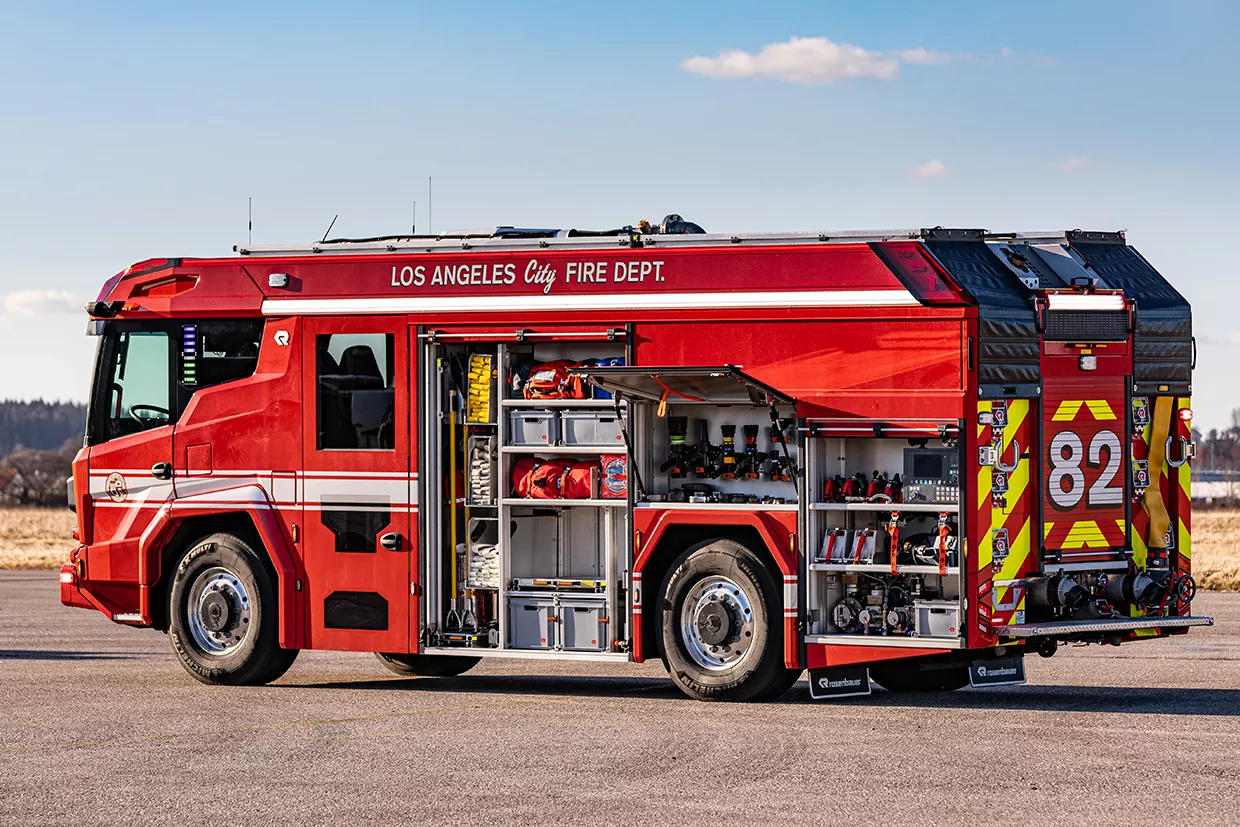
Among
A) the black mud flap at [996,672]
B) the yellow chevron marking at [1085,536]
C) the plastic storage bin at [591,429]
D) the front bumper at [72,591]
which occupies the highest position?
the plastic storage bin at [591,429]

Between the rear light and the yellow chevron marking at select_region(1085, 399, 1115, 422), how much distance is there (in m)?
1.37

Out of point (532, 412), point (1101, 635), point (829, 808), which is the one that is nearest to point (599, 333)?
point (532, 412)

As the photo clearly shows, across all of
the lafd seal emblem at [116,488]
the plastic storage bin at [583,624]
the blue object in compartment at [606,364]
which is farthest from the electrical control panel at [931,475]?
the lafd seal emblem at [116,488]

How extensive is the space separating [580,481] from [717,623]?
1512 millimetres

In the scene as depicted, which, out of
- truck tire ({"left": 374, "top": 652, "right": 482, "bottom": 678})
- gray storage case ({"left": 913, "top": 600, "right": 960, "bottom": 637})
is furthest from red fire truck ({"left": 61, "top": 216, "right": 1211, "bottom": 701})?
truck tire ({"left": 374, "top": 652, "right": 482, "bottom": 678})

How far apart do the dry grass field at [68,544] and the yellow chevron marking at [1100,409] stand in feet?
47.0

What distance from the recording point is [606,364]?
13883mm

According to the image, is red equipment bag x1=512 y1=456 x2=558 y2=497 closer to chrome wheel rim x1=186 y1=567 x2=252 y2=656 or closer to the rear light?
chrome wheel rim x1=186 y1=567 x2=252 y2=656

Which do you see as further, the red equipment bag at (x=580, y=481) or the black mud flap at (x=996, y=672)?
the red equipment bag at (x=580, y=481)

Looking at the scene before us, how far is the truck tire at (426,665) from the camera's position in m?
15.7

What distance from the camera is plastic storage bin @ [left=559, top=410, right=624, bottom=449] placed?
1361cm

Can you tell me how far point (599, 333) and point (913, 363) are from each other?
2442 mm

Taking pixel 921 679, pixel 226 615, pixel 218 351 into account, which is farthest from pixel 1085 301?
pixel 226 615

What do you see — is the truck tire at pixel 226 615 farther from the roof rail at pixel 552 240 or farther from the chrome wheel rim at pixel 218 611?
the roof rail at pixel 552 240
